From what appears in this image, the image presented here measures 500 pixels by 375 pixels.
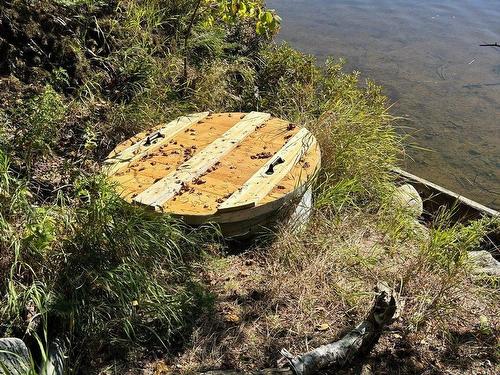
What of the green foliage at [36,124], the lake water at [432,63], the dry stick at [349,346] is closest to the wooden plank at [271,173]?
the dry stick at [349,346]

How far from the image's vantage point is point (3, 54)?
4.79 meters

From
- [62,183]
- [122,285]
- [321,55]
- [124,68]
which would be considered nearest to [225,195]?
[122,285]

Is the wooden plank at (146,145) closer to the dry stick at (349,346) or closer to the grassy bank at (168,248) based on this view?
the grassy bank at (168,248)

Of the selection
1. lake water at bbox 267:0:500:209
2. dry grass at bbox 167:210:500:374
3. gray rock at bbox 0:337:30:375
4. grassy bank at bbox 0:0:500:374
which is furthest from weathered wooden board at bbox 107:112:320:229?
lake water at bbox 267:0:500:209

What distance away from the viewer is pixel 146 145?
442cm

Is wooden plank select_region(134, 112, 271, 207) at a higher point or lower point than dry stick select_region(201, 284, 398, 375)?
higher

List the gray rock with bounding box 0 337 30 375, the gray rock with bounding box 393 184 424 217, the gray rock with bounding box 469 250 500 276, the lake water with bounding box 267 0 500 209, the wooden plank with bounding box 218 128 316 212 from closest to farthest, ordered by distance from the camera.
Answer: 1. the gray rock with bounding box 0 337 30 375
2. the wooden plank with bounding box 218 128 316 212
3. the gray rock with bounding box 469 250 500 276
4. the gray rock with bounding box 393 184 424 217
5. the lake water with bounding box 267 0 500 209

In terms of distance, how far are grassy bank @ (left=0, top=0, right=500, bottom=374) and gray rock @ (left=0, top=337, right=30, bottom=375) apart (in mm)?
233

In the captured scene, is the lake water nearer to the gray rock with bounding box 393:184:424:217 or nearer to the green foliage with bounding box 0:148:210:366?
the gray rock with bounding box 393:184:424:217

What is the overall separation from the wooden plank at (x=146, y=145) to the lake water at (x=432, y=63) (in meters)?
2.67

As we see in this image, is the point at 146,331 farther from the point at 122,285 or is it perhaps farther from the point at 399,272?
the point at 399,272

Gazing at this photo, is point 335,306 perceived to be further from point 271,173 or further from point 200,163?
point 200,163

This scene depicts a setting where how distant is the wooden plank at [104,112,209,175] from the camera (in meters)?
4.15

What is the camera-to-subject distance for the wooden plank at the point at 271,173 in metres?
3.69
